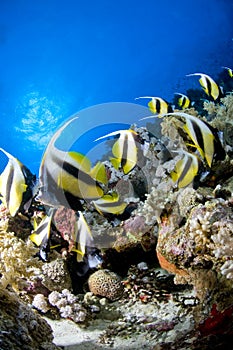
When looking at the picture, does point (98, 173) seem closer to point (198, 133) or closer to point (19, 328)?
point (198, 133)

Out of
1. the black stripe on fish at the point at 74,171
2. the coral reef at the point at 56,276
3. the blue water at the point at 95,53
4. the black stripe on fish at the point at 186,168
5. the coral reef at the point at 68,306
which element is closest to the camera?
the black stripe on fish at the point at 74,171

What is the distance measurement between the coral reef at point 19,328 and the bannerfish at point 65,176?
73 cm

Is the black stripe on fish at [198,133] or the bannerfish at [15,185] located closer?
the black stripe on fish at [198,133]

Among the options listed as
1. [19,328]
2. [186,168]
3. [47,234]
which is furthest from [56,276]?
[186,168]

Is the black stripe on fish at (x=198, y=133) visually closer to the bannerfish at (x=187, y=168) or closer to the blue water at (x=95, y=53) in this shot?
the bannerfish at (x=187, y=168)

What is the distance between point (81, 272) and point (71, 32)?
28.5m

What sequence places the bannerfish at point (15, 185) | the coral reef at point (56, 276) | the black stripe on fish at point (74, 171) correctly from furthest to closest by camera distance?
the coral reef at point (56, 276) → the bannerfish at point (15, 185) → the black stripe on fish at point (74, 171)

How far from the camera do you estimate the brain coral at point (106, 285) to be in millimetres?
2779

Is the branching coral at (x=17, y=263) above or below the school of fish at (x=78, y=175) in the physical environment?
below

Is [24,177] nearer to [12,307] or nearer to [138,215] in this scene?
[12,307]

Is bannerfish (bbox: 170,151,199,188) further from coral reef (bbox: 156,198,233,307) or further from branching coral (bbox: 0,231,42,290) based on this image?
branching coral (bbox: 0,231,42,290)

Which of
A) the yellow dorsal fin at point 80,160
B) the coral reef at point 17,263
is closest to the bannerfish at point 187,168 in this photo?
the yellow dorsal fin at point 80,160

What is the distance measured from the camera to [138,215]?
120 inches

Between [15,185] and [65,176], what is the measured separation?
0.94 metres
